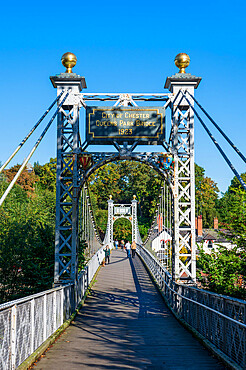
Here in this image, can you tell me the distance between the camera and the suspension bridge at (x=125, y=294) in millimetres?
6258

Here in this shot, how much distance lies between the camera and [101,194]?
63.8 meters

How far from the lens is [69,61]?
1260 cm

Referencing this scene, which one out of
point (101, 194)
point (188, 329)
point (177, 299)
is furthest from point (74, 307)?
point (101, 194)

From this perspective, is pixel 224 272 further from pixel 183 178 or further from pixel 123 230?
pixel 123 230

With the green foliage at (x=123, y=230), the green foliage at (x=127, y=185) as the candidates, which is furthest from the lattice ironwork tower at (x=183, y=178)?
the green foliage at (x=127, y=185)

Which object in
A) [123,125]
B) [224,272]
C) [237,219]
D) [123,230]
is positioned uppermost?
[123,125]

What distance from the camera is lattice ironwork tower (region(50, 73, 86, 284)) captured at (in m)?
12.0

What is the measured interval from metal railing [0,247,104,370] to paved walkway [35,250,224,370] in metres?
0.32

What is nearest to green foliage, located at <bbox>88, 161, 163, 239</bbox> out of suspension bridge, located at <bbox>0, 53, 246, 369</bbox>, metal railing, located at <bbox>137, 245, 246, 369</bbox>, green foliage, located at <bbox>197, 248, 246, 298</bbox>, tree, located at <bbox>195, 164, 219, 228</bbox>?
tree, located at <bbox>195, 164, 219, 228</bbox>

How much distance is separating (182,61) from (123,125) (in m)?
2.52

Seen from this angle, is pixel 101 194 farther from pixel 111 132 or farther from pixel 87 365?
pixel 87 365

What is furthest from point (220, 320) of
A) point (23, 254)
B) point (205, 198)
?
point (205, 198)

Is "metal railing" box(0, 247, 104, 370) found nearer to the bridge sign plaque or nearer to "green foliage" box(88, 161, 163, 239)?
the bridge sign plaque

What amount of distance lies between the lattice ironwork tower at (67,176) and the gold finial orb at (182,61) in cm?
278
